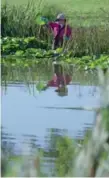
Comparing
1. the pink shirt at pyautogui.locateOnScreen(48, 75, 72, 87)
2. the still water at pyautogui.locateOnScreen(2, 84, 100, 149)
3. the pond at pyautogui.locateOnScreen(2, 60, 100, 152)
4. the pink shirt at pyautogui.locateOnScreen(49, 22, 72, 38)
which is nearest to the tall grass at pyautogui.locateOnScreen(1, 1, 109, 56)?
the pink shirt at pyautogui.locateOnScreen(49, 22, 72, 38)

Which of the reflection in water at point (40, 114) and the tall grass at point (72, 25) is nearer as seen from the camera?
the reflection in water at point (40, 114)

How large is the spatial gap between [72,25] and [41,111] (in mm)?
7511

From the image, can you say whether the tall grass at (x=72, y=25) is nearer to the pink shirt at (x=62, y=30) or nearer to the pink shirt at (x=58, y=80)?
the pink shirt at (x=62, y=30)

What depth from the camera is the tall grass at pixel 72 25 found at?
12234 mm

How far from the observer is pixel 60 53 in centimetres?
1169

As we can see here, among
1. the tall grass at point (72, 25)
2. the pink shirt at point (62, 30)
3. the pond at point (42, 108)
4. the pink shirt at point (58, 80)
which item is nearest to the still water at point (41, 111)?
the pond at point (42, 108)

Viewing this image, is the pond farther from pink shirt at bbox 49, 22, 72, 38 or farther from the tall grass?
pink shirt at bbox 49, 22, 72, 38

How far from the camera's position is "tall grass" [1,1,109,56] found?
40.1ft

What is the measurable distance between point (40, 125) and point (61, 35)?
6.53m

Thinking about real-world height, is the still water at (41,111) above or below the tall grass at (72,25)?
below

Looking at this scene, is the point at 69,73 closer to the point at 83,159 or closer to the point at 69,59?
the point at 69,59

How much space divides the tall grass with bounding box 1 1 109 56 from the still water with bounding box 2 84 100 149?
3.98 meters

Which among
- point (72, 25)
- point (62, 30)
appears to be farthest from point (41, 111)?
point (72, 25)

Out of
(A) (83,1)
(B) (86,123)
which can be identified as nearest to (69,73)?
(B) (86,123)
